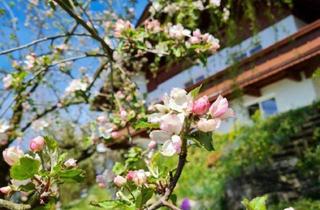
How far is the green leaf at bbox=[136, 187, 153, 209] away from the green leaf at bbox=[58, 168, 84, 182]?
20cm

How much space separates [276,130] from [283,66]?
1.99m

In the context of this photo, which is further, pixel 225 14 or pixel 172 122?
pixel 225 14

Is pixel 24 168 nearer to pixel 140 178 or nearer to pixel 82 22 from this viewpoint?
pixel 140 178

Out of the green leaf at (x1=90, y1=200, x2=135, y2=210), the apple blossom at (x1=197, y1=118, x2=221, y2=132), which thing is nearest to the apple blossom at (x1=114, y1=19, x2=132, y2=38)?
the green leaf at (x1=90, y1=200, x2=135, y2=210)

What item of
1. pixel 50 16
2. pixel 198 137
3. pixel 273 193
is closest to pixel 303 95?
pixel 273 193

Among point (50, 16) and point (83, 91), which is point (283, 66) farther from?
point (83, 91)

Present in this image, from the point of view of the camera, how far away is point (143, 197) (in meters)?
1.48

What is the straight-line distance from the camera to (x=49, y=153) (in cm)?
152

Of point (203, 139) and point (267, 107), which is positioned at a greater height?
point (267, 107)

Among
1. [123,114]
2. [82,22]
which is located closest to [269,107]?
[123,114]

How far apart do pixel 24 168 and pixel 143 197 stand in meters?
0.37

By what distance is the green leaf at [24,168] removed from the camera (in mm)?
1393

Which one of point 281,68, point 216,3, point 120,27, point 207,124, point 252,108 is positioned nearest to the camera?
point 207,124

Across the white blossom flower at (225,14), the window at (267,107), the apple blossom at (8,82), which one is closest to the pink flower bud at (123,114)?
the apple blossom at (8,82)
